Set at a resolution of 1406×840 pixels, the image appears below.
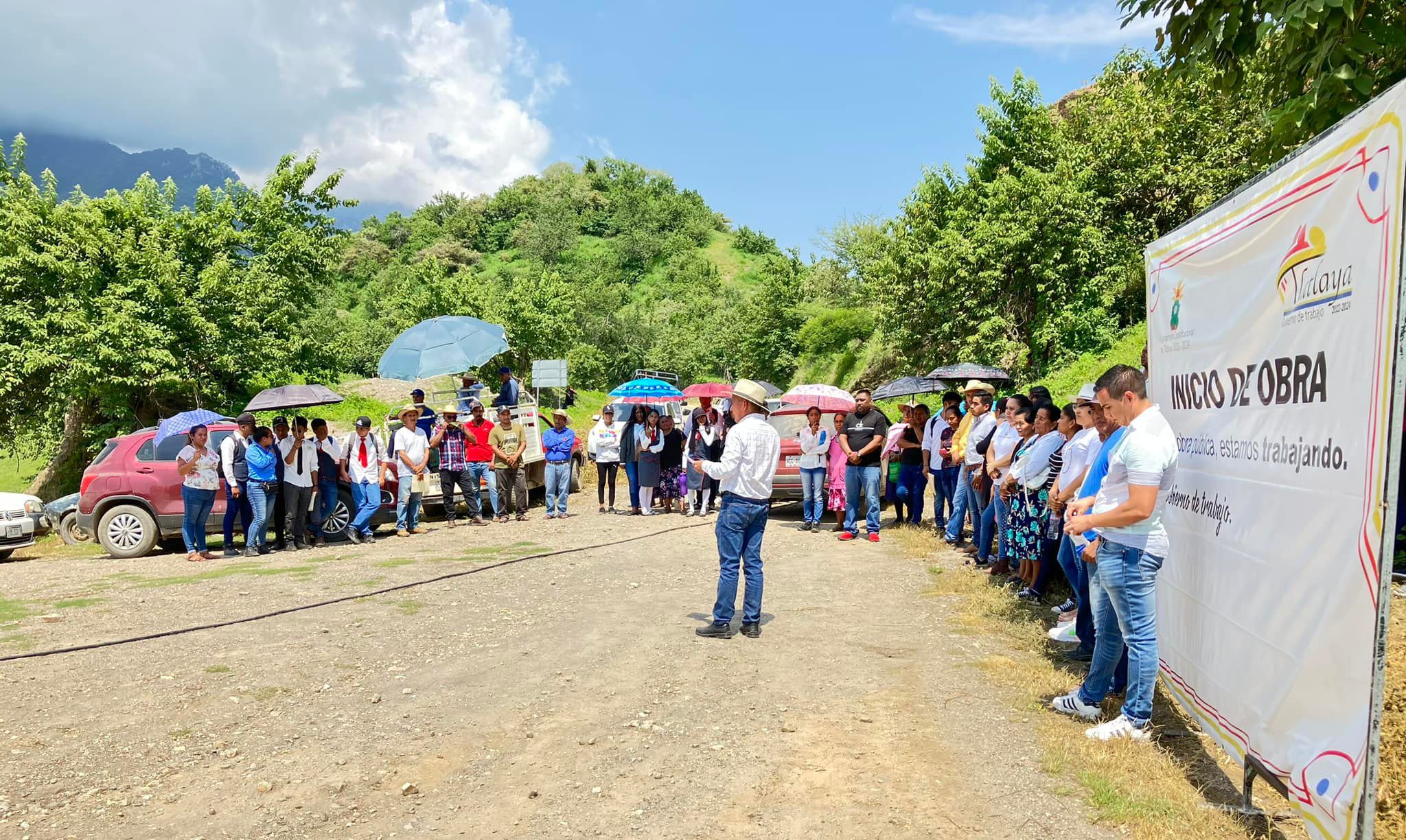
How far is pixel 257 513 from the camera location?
11.4 meters

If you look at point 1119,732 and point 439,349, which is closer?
point 1119,732

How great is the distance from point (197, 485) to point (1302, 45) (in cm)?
1171

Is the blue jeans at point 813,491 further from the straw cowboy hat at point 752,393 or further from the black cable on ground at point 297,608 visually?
the straw cowboy hat at point 752,393

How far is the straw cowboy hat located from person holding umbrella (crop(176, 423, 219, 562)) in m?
7.54

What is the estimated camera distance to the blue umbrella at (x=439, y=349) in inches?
591

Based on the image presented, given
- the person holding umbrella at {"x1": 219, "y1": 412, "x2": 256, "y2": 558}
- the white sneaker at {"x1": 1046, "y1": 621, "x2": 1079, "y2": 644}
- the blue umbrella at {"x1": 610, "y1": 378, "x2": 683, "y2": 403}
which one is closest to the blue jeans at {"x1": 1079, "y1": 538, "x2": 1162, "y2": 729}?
the white sneaker at {"x1": 1046, "y1": 621, "x2": 1079, "y2": 644}

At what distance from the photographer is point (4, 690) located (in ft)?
18.8

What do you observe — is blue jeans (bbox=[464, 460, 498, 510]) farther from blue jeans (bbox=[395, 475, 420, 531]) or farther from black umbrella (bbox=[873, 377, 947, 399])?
black umbrella (bbox=[873, 377, 947, 399])

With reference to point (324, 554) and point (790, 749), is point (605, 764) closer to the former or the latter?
point (790, 749)

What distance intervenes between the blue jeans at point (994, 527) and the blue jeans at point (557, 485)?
6.89 metres

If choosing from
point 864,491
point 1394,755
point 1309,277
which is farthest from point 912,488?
point 1309,277

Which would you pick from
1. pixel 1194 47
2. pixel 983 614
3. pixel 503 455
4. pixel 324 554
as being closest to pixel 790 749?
pixel 983 614

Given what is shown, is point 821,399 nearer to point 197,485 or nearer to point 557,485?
point 557,485

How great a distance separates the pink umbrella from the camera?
13.8m
